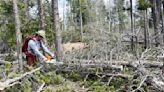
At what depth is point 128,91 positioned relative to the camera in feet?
28.9

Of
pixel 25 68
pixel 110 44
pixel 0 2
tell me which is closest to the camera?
pixel 25 68

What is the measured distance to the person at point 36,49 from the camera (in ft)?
33.4

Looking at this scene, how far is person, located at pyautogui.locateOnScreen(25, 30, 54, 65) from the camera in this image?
10.2m

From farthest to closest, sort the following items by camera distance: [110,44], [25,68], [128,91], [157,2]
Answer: [157,2]
[110,44]
[25,68]
[128,91]

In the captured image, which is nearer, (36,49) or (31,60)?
(36,49)

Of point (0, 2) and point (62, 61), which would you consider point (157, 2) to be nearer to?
point (0, 2)

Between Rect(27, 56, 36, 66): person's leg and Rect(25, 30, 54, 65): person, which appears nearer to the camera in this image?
Rect(25, 30, 54, 65): person

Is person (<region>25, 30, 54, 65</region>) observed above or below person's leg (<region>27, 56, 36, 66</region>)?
above

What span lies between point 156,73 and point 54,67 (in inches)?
110

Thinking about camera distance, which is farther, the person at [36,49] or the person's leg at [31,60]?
the person's leg at [31,60]

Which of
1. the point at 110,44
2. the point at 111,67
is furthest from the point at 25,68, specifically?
the point at 110,44

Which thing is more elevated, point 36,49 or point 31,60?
point 36,49

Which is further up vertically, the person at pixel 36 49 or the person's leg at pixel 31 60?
Answer: the person at pixel 36 49

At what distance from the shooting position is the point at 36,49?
33.5 ft
